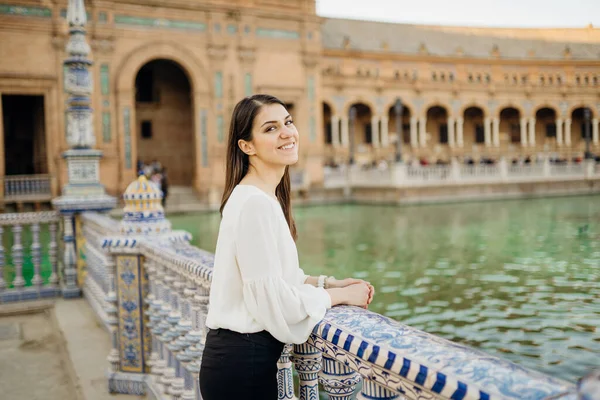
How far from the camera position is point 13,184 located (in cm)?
2211

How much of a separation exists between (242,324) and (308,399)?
1.31 ft

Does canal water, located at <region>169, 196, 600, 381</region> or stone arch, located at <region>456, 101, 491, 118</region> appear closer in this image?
canal water, located at <region>169, 196, 600, 381</region>

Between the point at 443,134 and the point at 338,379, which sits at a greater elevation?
the point at 443,134

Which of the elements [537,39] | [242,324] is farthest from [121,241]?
[537,39]

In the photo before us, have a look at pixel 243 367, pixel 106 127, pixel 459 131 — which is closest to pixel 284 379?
pixel 243 367

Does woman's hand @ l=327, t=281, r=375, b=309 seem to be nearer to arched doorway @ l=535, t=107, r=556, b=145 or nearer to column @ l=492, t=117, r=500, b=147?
column @ l=492, t=117, r=500, b=147

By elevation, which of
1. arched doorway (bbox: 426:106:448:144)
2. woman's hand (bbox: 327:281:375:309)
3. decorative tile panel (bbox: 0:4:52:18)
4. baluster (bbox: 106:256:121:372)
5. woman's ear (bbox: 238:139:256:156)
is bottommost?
baluster (bbox: 106:256:121:372)

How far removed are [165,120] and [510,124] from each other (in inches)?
1157

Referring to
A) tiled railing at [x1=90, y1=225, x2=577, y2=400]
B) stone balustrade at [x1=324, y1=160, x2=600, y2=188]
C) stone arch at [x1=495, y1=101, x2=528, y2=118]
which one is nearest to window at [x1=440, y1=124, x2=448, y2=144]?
stone arch at [x1=495, y1=101, x2=528, y2=118]

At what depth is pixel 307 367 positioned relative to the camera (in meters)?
2.04

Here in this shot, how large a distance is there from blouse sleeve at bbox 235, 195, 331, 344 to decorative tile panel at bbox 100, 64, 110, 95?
2333 cm

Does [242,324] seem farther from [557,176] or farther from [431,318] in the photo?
[557,176]

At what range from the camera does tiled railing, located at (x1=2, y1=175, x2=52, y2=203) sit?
21.6 metres

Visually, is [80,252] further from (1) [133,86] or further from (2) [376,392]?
(1) [133,86]
